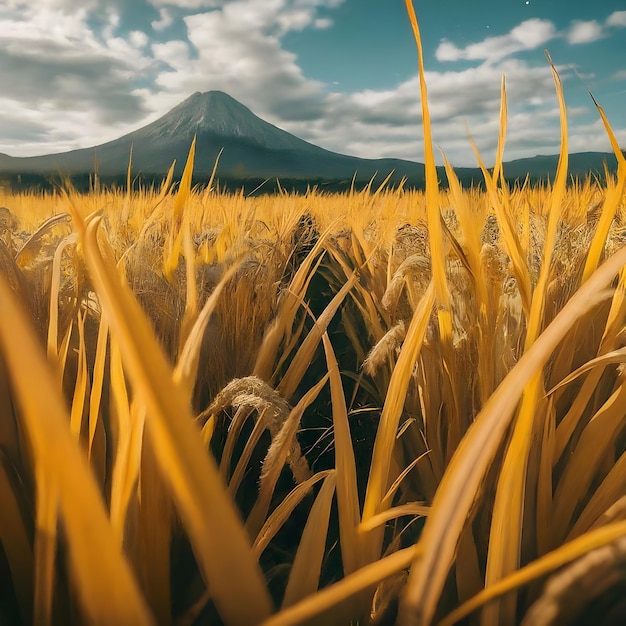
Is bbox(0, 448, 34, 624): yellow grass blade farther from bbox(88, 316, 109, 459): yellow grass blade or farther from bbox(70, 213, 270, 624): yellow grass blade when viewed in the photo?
bbox(70, 213, 270, 624): yellow grass blade

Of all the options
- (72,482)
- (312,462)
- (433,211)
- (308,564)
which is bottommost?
(312,462)

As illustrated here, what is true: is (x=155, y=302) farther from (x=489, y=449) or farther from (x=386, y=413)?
(x=489, y=449)

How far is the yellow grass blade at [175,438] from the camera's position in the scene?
0.67ft

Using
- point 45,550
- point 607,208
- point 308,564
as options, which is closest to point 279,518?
point 308,564

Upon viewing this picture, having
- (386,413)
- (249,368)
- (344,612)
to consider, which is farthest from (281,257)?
(344,612)

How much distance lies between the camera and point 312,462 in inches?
28.2

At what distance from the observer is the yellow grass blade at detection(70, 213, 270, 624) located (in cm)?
20

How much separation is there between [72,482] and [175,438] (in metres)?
0.05

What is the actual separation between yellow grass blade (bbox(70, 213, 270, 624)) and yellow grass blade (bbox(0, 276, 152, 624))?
32mm

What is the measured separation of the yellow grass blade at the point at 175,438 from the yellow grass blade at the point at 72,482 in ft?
0.11

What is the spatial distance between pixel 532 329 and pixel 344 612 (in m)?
0.31

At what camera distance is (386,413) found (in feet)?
1.36

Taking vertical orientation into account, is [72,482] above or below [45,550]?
above

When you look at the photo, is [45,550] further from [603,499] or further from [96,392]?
[603,499]
